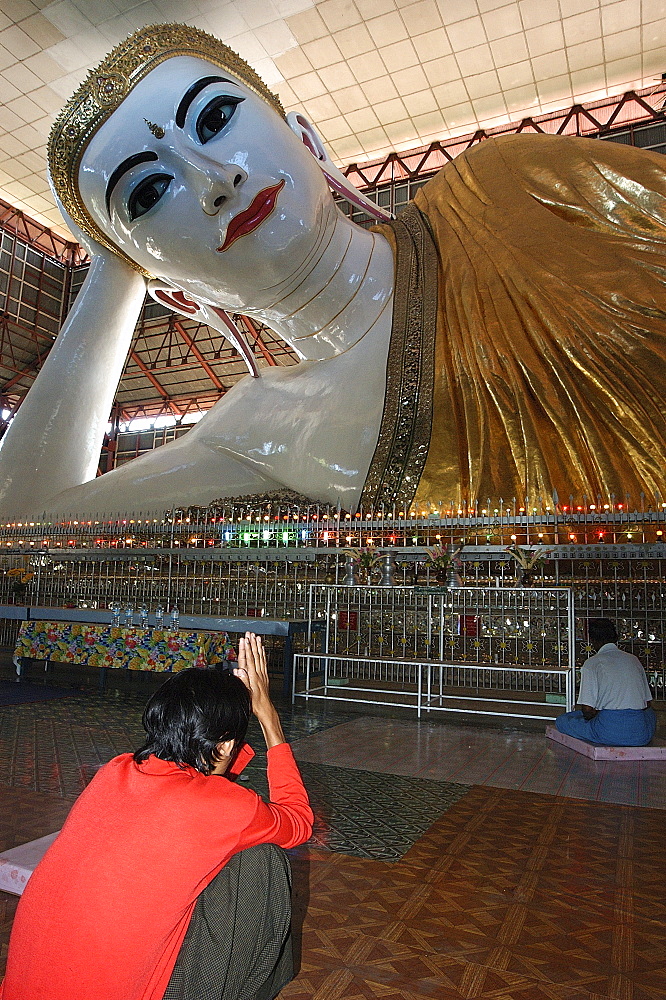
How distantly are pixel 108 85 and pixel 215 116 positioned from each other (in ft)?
2.92

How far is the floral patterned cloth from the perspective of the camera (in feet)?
14.3

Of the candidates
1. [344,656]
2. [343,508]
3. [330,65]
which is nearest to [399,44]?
[330,65]

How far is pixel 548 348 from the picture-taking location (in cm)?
464

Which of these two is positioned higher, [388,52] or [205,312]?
[388,52]

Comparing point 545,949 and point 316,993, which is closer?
point 316,993

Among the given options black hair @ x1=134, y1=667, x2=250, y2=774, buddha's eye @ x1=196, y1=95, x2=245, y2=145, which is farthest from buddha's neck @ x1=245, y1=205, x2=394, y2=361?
black hair @ x1=134, y1=667, x2=250, y2=774

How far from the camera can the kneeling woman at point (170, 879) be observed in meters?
0.86

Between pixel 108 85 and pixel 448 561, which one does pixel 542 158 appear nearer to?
pixel 448 561

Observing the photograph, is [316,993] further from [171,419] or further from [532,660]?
[171,419]

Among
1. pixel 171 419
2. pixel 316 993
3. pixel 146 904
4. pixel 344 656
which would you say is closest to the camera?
pixel 146 904

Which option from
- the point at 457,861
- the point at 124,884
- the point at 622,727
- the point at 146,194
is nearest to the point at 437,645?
the point at 622,727

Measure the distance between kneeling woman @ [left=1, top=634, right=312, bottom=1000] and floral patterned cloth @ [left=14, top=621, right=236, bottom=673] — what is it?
10.5 feet

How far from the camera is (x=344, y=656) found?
13.9 ft

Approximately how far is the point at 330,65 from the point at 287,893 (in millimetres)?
10320
